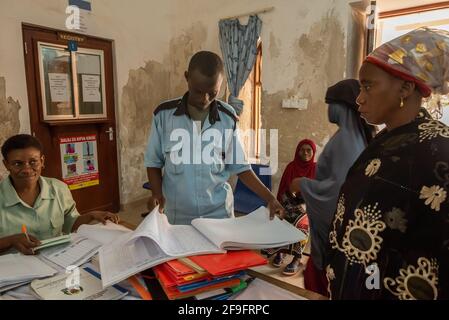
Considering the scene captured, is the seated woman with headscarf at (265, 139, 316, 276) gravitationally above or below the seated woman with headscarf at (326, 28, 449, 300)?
below

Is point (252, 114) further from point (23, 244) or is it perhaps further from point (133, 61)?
point (23, 244)

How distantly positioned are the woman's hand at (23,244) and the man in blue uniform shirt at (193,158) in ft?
1.60

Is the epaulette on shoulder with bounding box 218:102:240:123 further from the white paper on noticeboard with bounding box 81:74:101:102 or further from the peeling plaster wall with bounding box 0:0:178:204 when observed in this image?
the white paper on noticeboard with bounding box 81:74:101:102

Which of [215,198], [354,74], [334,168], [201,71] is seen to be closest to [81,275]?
[215,198]

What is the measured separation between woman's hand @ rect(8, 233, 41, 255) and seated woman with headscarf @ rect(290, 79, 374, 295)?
129 cm

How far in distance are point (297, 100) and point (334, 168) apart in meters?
1.80

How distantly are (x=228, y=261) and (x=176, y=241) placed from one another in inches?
6.5

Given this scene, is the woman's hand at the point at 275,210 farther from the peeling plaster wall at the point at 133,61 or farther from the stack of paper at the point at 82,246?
the peeling plaster wall at the point at 133,61

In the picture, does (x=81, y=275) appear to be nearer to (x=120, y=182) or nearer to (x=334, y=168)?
(x=334, y=168)

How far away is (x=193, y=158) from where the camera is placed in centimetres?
139

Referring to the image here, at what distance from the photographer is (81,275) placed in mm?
818

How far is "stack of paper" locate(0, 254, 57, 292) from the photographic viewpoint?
2.55 feet

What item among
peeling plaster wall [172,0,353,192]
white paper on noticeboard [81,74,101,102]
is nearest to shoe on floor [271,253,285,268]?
peeling plaster wall [172,0,353,192]

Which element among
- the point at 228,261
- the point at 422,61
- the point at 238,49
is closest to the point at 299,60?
the point at 238,49
